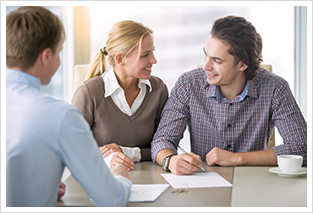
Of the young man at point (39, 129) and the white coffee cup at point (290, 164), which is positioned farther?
the white coffee cup at point (290, 164)

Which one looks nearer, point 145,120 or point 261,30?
point 145,120

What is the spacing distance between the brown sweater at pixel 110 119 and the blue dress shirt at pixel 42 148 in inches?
30.7

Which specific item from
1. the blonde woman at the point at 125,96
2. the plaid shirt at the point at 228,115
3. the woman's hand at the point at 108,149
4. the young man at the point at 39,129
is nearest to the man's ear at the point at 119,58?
the blonde woman at the point at 125,96

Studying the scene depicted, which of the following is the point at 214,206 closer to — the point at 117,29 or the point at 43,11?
the point at 43,11

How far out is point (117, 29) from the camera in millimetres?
1692

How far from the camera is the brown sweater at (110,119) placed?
5.32 feet

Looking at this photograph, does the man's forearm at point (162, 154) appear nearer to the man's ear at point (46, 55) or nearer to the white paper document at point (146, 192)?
the white paper document at point (146, 192)

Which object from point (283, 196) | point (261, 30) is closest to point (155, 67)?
point (261, 30)

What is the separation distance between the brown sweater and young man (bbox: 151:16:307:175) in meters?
0.09

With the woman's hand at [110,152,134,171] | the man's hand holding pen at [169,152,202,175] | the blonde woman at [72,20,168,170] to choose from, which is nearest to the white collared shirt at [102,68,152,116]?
the blonde woman at [72,20,168,170]

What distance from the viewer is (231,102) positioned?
5.35ft

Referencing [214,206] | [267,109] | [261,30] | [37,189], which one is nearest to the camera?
[37,189]

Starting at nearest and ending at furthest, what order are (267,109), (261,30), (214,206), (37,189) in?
(37,189) → (214,206) → (267,109) → (261,30)

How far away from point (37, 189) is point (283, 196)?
0.71 meters
